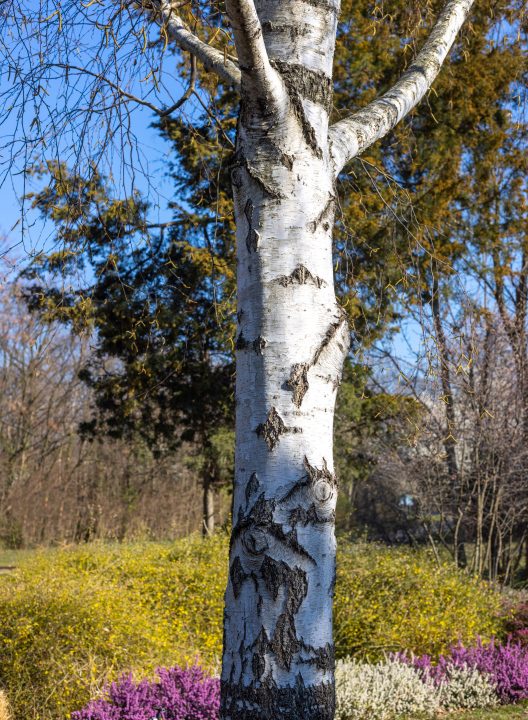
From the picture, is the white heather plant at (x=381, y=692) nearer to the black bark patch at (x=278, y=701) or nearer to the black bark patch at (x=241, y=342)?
the black bark patch at (x=278, y=701)

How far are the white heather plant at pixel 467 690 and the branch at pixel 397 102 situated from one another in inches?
165

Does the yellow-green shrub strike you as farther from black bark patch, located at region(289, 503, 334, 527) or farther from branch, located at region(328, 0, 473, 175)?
branch, located at region(328, 0, 473, 175)

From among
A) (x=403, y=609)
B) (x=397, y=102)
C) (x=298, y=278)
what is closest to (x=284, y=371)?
(x=298, y=278)

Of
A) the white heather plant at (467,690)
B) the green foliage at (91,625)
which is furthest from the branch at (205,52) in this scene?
the white heather plant at (467,690)

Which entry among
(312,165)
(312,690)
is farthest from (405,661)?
(312,165)

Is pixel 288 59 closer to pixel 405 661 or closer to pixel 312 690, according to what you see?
pixel 312 690

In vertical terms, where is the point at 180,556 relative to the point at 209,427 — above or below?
below

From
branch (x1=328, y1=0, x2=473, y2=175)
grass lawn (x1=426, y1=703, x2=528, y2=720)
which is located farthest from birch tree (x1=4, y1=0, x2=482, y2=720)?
grass lawn (x1=426, y1=703, x2=528, y2=720)

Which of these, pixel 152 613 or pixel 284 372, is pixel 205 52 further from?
pixel 152 613

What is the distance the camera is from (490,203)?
35.6 feet

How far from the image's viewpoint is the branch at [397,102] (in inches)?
76.1

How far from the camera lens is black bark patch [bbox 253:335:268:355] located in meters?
1.47

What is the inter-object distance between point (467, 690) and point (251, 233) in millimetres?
4536

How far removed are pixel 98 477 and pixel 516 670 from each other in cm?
1117
